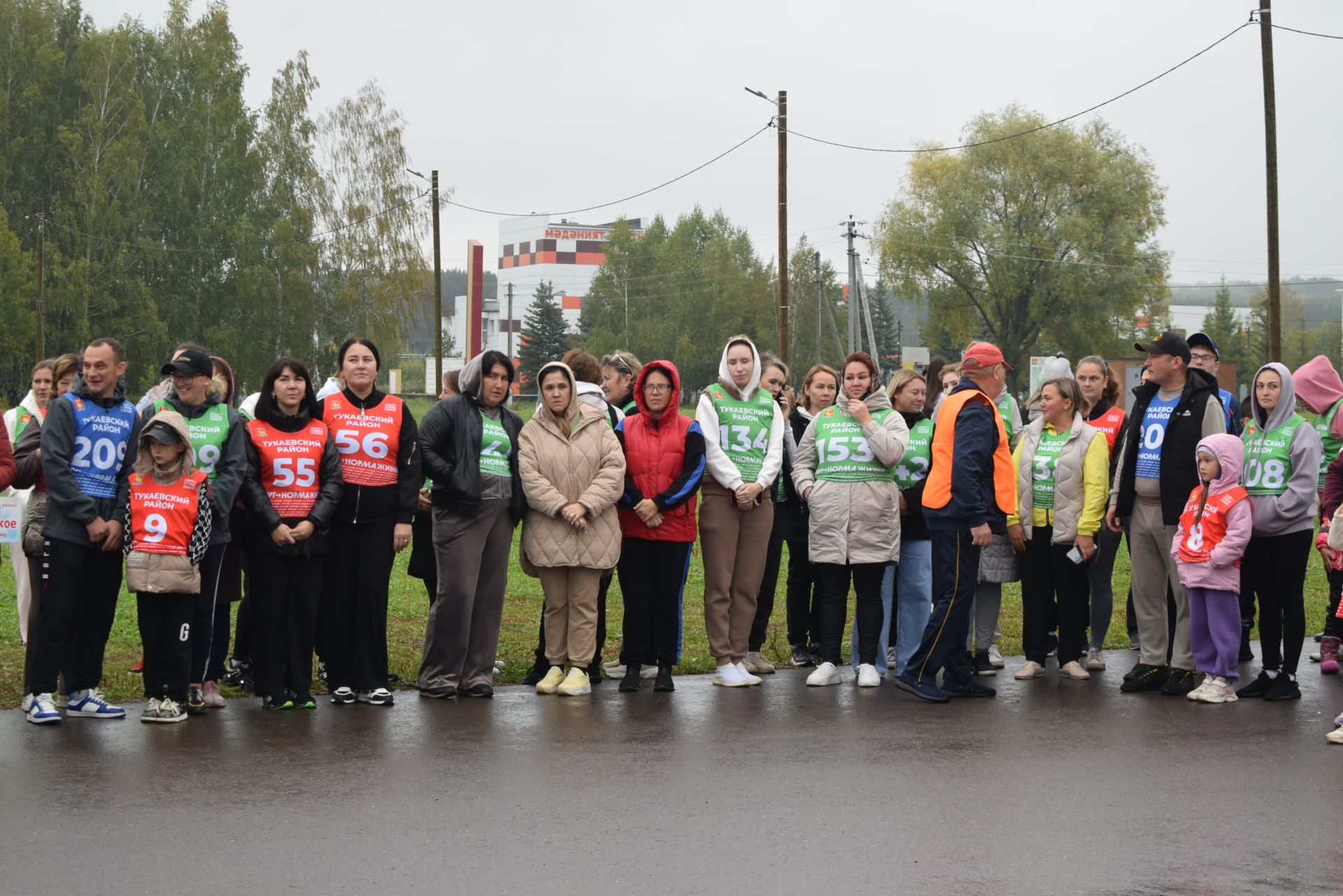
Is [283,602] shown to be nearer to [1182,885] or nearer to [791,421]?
[791,421]

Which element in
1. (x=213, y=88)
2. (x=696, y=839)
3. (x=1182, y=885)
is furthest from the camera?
(x=213, y=88)

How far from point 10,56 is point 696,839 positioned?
164 ft

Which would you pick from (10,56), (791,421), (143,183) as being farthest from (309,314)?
(791,421)

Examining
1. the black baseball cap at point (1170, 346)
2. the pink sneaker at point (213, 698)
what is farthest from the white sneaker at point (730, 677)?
the black baseball cap at point (1170, 346)

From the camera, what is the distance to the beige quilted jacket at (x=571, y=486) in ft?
27.7

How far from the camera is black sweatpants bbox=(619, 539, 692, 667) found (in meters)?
8.74

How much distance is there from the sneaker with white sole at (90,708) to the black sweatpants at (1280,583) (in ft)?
22.5

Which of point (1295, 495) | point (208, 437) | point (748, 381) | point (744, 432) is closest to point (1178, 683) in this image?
point (1295, 495)

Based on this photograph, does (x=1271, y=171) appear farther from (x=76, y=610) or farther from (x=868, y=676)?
(x=76, y=610)

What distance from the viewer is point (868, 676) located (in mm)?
8883

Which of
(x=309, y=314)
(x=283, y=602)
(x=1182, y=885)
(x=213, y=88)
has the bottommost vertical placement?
(x=1182, y=885)

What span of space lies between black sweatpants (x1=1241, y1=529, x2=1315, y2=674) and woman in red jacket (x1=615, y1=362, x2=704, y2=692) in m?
3.58

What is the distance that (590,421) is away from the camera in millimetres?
8672

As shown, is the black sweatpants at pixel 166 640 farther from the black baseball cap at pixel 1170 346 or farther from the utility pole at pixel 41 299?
the utility pole at pixel 41 299
